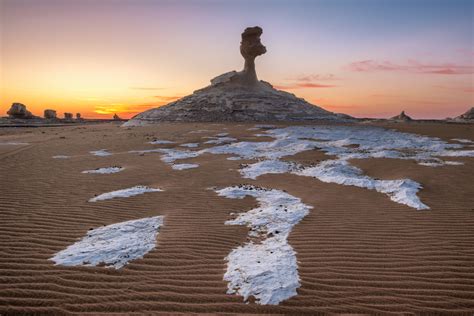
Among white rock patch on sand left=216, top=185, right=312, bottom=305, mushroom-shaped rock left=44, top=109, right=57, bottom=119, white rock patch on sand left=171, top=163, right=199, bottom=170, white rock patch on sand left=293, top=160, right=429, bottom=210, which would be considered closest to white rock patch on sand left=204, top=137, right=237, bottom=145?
white rock patch on sand left=171, top=163, right=199, bottom=170

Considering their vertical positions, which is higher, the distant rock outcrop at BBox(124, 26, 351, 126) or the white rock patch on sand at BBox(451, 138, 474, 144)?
the distant rock outcrop at BBox(124, 26, 351, 126)

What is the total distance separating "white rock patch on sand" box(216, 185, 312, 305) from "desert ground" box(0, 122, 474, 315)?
166 mm

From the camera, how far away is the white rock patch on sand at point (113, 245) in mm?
6309

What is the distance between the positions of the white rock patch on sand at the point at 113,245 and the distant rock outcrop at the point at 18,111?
269ft

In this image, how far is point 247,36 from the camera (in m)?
54.7

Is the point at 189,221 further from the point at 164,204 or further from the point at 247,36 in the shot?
the point at 247,36

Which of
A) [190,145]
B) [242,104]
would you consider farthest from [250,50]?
[190,145]

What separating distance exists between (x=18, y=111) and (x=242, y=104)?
57148 mm

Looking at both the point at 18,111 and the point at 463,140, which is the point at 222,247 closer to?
the point at 463,140

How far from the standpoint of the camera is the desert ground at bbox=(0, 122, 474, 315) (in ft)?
16.5

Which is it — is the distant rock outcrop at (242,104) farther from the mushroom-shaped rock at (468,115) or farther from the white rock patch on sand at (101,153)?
the mushroom-shaped rock at (468,115)

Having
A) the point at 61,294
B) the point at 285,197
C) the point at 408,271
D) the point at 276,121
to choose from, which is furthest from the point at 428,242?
the point at 276,121

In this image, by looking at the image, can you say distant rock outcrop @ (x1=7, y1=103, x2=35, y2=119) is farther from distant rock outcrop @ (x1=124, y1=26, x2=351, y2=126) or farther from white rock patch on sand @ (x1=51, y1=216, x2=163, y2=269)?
white rock patch on sand @ (x1=51, y1=216, x2=163, y2=269)

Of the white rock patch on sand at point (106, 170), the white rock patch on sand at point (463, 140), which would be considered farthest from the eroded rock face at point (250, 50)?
the white rock patch on sand at point (106, 170)
